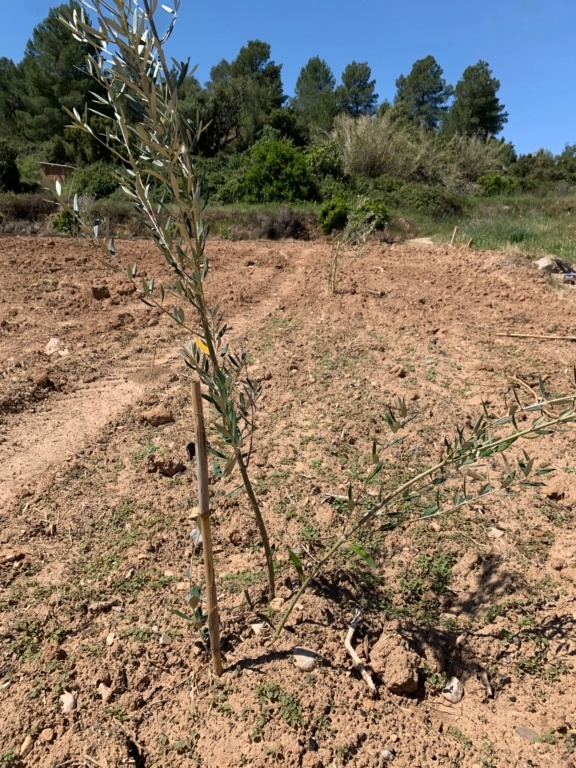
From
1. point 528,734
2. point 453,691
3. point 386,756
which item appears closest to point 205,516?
point 386,756

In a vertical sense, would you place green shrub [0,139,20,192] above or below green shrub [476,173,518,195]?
below

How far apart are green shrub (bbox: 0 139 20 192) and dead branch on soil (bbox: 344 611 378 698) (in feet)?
63.3

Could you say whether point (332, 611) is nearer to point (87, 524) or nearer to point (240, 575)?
point (240, 575)

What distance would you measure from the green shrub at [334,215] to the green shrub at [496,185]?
12239 millimetres

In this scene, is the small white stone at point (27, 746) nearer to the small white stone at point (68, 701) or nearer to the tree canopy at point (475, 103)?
the small white stone at point (68, 701)

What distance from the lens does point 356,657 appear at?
187 cm

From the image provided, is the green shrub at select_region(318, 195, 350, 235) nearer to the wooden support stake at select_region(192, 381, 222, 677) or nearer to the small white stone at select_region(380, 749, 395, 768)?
the wooden support stake at select_region(192, 381, 222, 677)

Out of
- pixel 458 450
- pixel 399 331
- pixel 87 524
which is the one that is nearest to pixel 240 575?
pixel 87 524

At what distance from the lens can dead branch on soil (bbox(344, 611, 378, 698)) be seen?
179cm

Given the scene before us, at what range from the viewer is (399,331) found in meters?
5.30

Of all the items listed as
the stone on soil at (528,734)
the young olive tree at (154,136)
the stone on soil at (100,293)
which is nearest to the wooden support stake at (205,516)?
the young olive tree at (154,136)

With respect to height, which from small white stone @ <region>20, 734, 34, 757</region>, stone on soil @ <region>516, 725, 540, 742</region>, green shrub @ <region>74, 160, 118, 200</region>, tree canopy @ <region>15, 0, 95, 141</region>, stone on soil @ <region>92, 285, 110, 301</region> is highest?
tree canopy @ <region>15, 0, 95, 141</region>

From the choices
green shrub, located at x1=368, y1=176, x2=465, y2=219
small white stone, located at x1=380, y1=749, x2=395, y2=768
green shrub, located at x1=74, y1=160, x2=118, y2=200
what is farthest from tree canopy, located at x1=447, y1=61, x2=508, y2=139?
small white stone, located at x1=380, y1=749, x2=395, y2=768

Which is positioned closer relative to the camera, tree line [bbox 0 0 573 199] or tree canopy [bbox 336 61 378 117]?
tree line [bbox 0 0 573 199]
